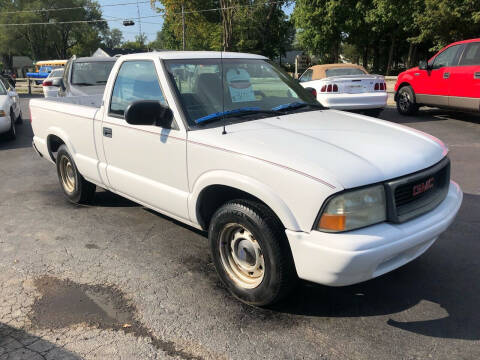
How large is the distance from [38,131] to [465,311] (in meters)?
5.37

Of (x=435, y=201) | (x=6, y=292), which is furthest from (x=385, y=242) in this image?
(x=6, y=292)

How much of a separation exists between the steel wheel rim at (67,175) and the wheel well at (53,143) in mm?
249

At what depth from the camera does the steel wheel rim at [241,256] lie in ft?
9.97

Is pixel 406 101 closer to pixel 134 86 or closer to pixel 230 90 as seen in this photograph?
pixel 230 90

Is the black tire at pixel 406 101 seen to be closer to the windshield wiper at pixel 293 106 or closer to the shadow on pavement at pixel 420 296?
the windshield wiper at pixel 293 106

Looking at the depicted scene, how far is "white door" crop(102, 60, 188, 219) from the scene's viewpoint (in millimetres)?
3506

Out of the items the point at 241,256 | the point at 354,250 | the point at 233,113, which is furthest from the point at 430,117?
the point at 354,250

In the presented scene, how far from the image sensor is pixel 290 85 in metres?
4.35

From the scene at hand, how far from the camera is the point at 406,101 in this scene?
12.1 meters

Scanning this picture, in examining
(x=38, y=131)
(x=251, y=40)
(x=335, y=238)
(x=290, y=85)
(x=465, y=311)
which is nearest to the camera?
(x=335, y=238)

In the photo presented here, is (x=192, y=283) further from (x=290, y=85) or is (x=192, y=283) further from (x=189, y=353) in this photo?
(x=290, y=85)

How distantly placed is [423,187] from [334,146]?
67 centimetres

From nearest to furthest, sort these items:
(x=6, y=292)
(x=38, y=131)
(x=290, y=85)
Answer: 1. (x=6, y=292)
2. (x=290, y=85)
3. (x=38, y=131)

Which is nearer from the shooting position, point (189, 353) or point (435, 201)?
point (189, 353)
